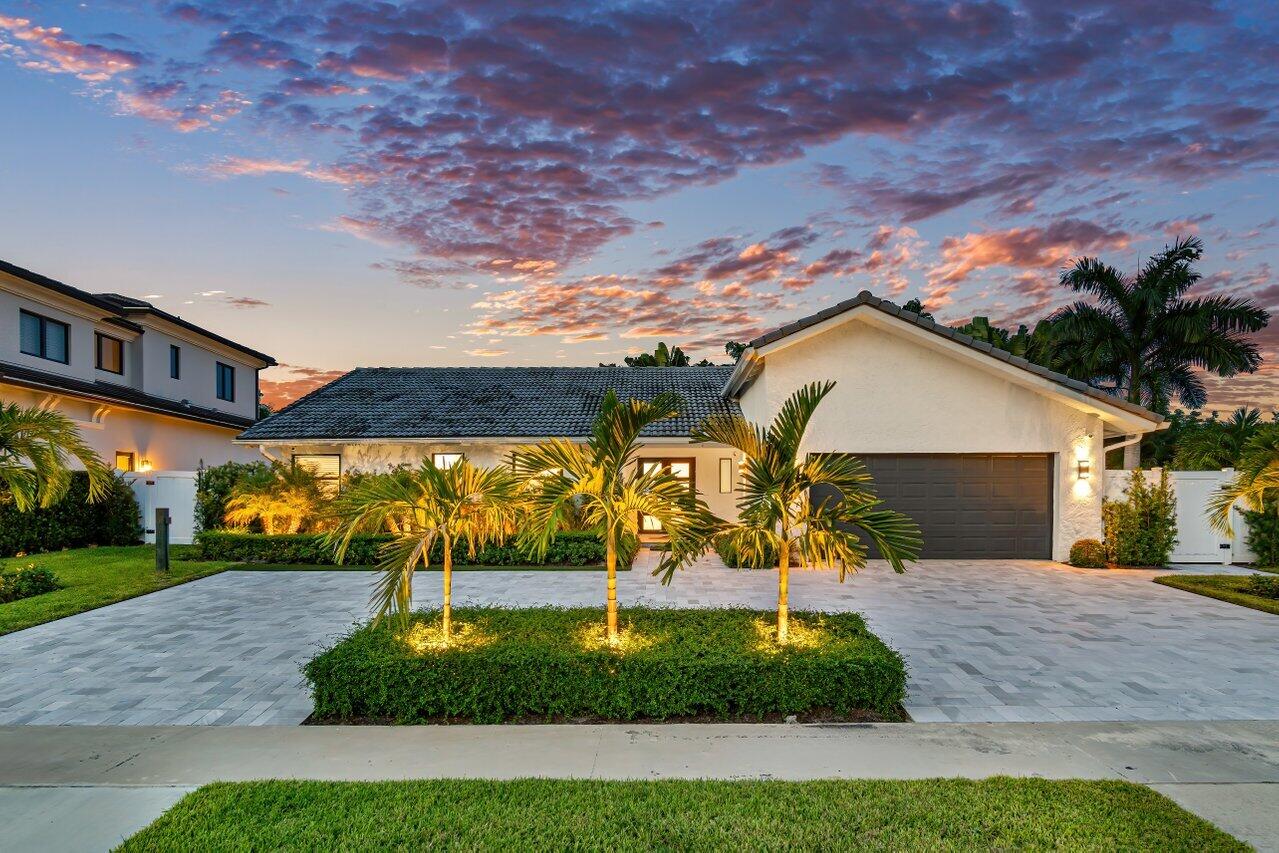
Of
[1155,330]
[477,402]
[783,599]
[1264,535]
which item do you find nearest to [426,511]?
[783,599]

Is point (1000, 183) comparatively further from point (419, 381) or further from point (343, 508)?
point (419, 381)

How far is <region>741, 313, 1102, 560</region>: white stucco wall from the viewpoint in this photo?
13680 mm

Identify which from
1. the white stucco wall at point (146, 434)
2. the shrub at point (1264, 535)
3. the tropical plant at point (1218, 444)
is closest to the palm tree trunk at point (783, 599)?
the shrub at point (1264, 535)

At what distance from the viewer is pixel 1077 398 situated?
13.1m

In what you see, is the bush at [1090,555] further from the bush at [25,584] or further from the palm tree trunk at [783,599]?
the bush at [25,584]

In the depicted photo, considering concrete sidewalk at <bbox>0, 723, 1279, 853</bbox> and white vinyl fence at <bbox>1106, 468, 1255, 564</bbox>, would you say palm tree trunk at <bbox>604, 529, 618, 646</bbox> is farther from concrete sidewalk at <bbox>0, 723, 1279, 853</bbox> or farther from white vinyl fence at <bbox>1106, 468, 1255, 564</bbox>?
white vinyl fence at <bbox>1106, 468, 1255, 564</bbox>

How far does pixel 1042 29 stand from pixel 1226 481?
976cm

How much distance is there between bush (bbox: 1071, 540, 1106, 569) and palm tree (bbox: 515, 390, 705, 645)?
36.2 feet

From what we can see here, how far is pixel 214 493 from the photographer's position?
15328 mm

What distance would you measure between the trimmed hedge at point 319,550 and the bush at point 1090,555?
30.1 ft

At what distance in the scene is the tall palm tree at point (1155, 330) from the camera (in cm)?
2205

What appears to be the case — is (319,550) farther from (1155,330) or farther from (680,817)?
(1155,330)

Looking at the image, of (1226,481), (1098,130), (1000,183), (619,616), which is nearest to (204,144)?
(619,616)

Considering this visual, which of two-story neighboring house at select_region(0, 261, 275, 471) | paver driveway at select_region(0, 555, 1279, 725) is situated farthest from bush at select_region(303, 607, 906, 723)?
two-story neighboring house at select_region(0, 261, 275, 471)
